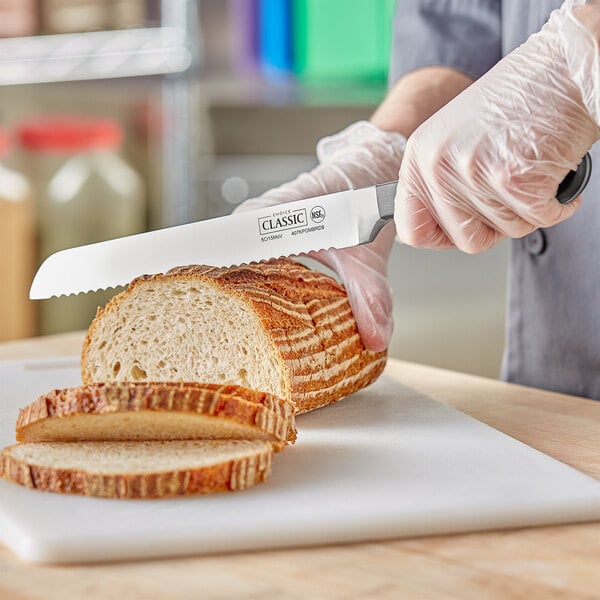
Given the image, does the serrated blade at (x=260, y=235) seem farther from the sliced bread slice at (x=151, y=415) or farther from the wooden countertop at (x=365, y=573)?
the wooden countertop at (x=365, y=573)

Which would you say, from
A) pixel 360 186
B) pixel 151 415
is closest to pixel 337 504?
pixel 151 415

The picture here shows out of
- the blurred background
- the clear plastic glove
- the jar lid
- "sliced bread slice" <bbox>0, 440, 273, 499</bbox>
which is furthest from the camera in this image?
the jar lid

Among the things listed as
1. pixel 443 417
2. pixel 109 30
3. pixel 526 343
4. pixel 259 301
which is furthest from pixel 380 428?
pixel 109 30

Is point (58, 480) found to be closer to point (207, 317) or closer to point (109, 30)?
point (207, 317)

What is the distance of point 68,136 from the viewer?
3.04 m

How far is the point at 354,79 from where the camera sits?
288 centimetres

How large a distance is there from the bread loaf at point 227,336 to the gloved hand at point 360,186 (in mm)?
85

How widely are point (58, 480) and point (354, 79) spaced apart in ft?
6.84

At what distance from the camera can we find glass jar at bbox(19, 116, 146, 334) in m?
3.04

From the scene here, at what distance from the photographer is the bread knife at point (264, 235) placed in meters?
1.35

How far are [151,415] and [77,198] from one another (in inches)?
82.1

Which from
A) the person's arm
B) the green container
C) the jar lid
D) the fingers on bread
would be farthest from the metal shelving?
the fingers on bread

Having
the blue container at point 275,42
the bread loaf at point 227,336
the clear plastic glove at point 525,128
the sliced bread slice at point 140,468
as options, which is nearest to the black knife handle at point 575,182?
the clear plastic glove at point 525,128

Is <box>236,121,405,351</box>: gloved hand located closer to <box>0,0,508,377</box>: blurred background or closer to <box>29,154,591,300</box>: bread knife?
<box>29,154,591,300</box>: bread knife
